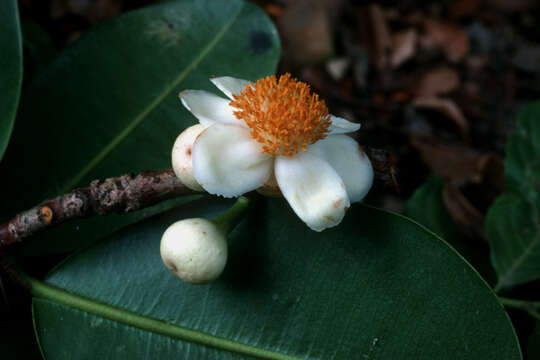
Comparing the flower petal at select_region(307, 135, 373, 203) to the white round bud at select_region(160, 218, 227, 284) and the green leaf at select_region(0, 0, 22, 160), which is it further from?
the green leaf at select_region(0, 0, 22, 160)

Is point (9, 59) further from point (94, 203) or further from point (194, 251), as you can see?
point (194, 251)

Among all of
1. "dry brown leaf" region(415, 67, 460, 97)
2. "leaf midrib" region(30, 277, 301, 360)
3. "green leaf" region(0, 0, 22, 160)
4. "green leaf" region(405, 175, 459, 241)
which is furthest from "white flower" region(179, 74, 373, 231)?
"dry brown leaf" region(415, 67, 460, 97)

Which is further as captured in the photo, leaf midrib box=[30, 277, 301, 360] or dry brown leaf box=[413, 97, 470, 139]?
dry brown leaf box=[413, 97, 470, 139]

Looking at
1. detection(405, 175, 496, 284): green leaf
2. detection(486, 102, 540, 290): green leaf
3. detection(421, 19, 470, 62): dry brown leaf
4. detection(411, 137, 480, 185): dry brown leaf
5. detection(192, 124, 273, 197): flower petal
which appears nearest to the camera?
detection(192, 124, 273, 197): flower petal

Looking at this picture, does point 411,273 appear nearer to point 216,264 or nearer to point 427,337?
point 427,337

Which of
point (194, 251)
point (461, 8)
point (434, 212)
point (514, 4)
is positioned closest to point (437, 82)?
point (461, 8)

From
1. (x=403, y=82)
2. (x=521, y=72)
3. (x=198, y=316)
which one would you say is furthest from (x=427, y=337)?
(x=521, y=72)
